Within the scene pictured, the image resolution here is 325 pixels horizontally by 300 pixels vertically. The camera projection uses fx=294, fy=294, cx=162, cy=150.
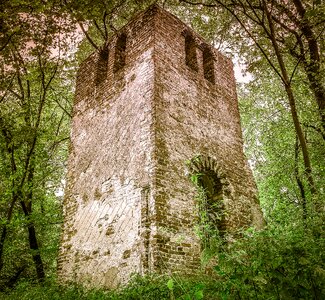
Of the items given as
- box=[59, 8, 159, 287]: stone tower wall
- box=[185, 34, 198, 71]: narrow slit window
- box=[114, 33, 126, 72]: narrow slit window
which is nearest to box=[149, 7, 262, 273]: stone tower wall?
box=[185, 34, 198, 71]: narrow slit window

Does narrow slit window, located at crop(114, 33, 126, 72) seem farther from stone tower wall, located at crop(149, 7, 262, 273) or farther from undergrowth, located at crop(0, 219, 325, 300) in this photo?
undergrowth, located at crop(0, 219, 325, 300)

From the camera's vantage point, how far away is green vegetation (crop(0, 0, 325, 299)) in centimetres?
255

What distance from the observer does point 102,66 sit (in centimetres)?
873

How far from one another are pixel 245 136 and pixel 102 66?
30.6 ft

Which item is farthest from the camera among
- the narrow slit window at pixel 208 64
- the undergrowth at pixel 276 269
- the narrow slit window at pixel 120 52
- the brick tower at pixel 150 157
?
the narrow slit window at pixel 208 64

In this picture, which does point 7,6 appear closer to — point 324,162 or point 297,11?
point 297,11

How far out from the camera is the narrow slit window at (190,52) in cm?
809

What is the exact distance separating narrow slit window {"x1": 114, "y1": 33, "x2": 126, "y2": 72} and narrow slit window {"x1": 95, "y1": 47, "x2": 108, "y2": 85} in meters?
0.64

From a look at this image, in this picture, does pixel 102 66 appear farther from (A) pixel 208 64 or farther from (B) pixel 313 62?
(B) pixel 313 62

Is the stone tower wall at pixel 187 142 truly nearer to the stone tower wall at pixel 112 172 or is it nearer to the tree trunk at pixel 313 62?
the stone tower wall at pixel 112 172

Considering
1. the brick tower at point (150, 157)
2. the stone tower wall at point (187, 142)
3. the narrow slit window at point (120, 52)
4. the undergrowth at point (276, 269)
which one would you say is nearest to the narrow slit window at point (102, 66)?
the brick tower at point (150, 157)

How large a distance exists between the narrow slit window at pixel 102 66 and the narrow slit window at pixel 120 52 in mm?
636

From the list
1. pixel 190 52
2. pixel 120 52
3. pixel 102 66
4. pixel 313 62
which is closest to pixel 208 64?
pixel 190 52

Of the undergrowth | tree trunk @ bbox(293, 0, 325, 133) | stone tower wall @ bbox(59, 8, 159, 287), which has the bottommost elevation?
the undergrowth
